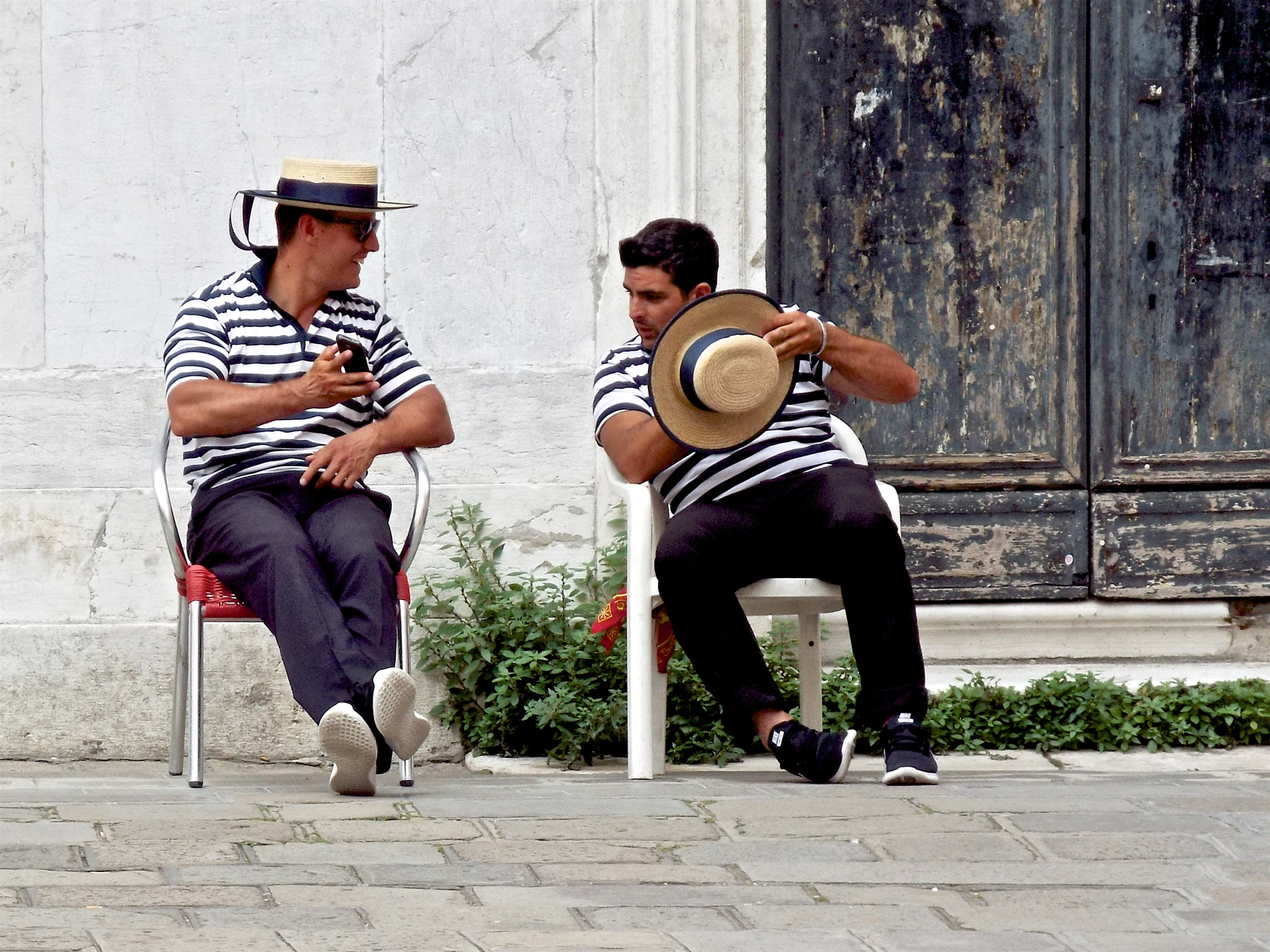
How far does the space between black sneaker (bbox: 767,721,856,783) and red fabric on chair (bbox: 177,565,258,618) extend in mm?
1196

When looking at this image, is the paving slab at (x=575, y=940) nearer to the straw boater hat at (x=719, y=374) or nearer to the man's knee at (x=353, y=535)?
the man's knee at (x=353, y=535)

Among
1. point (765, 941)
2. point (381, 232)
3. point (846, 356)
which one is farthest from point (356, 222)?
point (765, 941)

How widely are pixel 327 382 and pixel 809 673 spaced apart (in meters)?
1.36

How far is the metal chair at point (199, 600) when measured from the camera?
410cm

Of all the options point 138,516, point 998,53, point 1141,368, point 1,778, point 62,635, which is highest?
point 998,53

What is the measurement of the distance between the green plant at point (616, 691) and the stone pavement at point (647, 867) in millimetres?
664

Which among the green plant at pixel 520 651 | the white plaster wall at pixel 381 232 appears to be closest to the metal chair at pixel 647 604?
the green plant at pixel 520 651

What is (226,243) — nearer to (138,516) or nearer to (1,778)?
(138,516)

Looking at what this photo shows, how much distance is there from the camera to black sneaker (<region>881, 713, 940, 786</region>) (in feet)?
13.0

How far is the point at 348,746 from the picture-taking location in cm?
372

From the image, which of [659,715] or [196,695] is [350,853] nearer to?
[196,695]

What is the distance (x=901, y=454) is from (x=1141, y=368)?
0.75 metres

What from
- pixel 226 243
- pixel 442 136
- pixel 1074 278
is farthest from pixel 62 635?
pixel 1074 278

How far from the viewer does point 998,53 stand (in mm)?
5375
